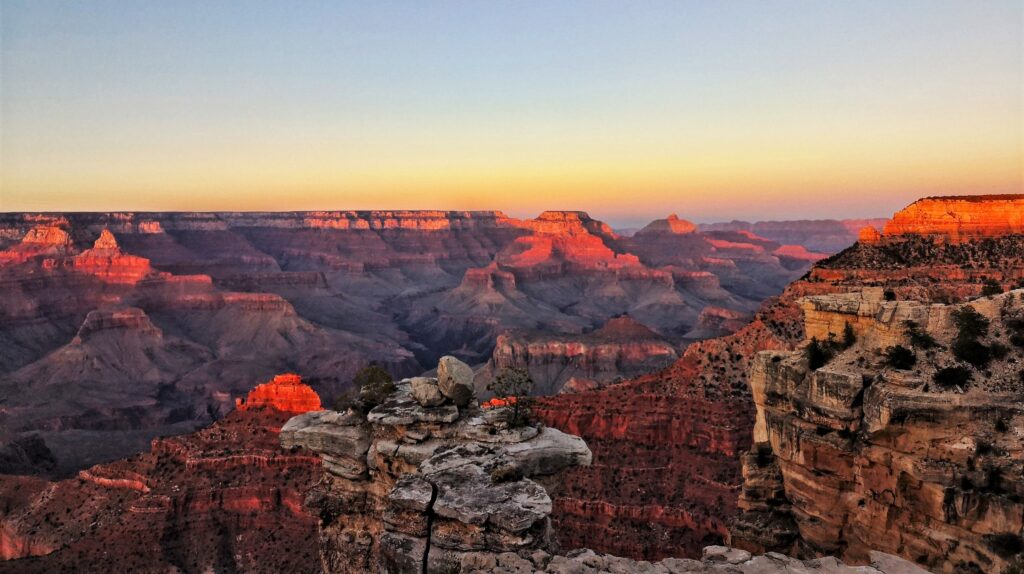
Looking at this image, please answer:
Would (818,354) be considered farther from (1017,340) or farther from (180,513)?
(180,513)

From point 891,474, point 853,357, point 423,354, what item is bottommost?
point 423,354

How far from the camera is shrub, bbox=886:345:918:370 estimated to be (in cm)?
2009

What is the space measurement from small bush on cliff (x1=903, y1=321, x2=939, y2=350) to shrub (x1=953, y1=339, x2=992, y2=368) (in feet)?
2.40

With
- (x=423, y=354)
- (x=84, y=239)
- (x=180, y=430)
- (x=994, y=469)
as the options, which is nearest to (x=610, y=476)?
(x=994, y=469)

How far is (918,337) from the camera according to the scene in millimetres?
20578

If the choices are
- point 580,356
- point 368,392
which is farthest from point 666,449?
point 580,356

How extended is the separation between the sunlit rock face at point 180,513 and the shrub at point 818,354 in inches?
1030

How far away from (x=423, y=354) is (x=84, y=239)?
89.7 metres

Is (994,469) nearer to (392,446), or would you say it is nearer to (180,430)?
(392,446)

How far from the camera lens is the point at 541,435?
20812mm

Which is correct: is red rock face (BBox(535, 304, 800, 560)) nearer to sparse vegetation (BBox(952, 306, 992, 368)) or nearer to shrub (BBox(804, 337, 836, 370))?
shrub (BBox(804, 337, 836, 370))

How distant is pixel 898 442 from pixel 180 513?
3878cm

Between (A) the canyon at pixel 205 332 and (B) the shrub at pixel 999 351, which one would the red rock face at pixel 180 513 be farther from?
(A) the canyon at pixel 205 332

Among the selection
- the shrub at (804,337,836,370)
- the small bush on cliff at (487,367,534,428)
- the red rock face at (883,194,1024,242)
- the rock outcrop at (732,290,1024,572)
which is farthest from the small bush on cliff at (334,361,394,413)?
the red rock face at (883,194,1024,242)
